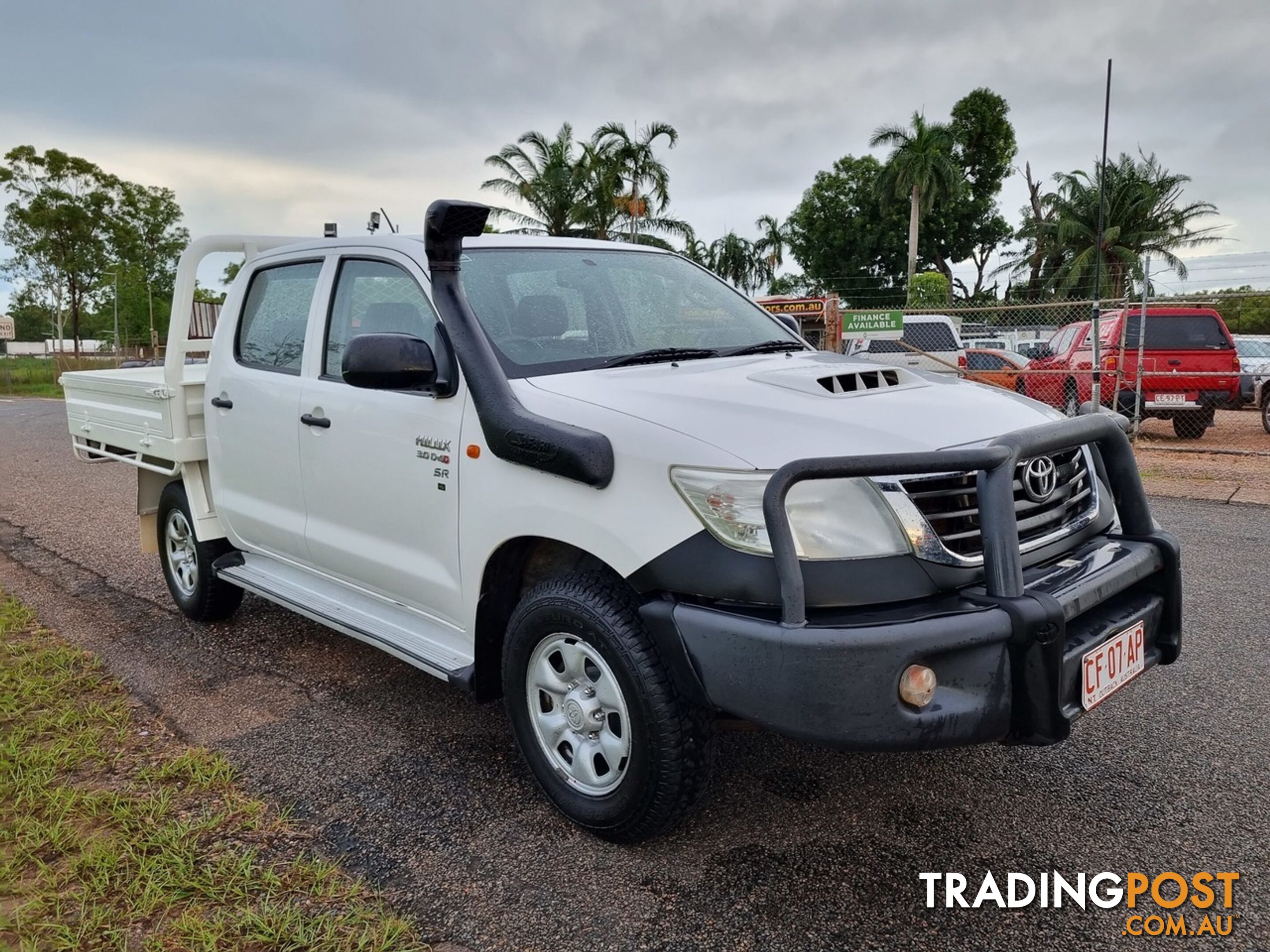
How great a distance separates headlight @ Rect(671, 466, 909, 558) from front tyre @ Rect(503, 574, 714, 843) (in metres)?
0.40

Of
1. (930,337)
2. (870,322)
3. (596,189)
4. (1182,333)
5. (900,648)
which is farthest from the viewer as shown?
(596,189)

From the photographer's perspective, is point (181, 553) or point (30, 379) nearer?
point (181, 553)

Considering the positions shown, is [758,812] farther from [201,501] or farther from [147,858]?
[201,501]

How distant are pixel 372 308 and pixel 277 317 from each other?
83 centimetres

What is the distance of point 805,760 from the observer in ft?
11.1

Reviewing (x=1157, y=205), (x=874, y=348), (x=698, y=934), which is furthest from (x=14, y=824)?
(x=1157, y=205)

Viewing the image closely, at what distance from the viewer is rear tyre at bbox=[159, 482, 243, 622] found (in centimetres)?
486

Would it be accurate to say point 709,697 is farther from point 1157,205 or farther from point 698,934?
point 1157,205

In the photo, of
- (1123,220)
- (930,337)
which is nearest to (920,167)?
(1123,220)

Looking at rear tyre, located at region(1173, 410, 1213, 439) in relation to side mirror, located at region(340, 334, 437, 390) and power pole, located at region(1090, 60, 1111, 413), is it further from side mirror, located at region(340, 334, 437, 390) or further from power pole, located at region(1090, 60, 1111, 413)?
side mirror, located at region(340, 334, 437, 390)

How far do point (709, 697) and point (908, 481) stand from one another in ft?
2.51

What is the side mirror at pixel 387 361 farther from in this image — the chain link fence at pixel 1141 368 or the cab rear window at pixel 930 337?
the cab rear window at pixel 930 337

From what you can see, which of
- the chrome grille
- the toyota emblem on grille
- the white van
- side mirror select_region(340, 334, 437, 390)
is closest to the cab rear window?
the white van

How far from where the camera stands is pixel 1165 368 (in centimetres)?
1243
